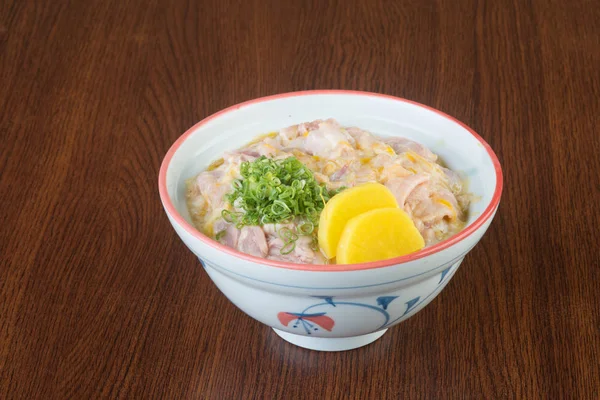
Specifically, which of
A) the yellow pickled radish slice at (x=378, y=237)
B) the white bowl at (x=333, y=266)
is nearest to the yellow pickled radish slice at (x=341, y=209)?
the yellow pickled radish slice at (x=378, y=237)

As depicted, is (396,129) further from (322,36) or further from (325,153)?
(322,36)

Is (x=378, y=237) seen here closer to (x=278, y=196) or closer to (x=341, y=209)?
(x=341, y=209)

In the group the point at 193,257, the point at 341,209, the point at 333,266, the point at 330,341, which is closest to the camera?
the point at 333,266

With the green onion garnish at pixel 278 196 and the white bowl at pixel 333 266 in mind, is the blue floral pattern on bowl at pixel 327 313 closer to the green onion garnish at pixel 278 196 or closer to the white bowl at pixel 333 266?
the white bowl at pixel 333 266

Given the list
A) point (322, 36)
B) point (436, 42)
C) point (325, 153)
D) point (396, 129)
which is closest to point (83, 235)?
point (325, 153)

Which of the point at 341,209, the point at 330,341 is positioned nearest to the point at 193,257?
the point at 330,341
